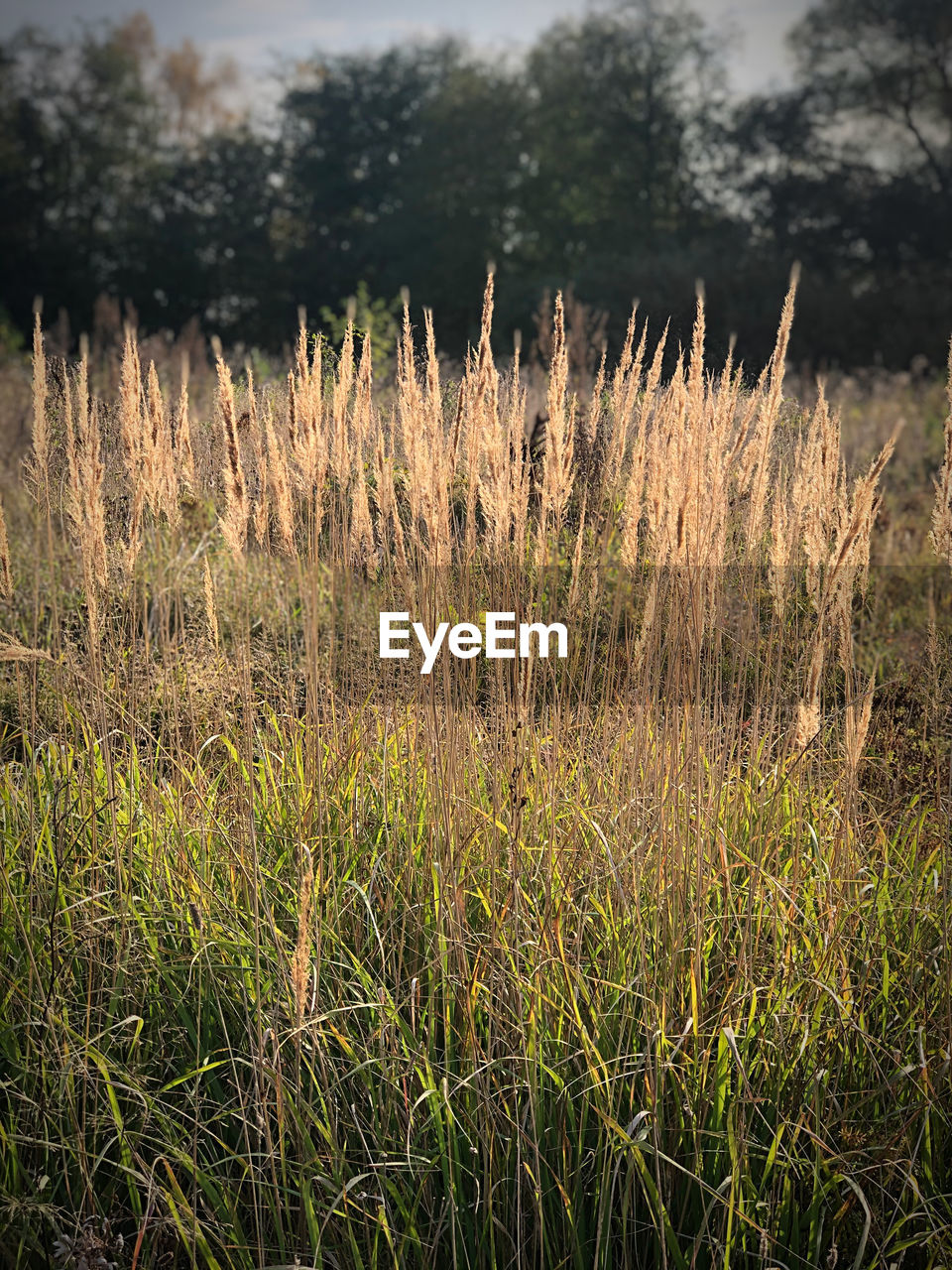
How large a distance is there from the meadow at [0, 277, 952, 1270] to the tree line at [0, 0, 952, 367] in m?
17.3

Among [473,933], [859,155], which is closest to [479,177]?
[859,155]

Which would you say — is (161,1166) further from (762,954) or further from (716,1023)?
(762,954)

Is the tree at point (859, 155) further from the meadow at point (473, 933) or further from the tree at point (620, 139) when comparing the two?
the meadow at point (473, 933)

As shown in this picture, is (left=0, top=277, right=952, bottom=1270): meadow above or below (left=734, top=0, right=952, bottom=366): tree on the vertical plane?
below

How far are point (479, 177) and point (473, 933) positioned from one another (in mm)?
24760

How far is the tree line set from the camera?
2086 cm

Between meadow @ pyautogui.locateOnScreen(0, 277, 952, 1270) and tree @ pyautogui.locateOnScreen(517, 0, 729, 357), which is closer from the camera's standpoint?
meadow @ pyautogui.locateOnScreen(0, 277, 952, 1270)

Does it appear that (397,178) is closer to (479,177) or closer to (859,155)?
(479,177)

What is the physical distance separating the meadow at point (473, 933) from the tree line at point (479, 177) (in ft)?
56.7

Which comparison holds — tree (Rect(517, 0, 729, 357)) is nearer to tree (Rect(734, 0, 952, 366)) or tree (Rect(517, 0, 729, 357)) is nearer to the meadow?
tree (Rect(734, 0, 952, 366))

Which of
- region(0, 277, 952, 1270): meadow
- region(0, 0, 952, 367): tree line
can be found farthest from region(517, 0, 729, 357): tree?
region(0, 277, 952, 1270): meadow

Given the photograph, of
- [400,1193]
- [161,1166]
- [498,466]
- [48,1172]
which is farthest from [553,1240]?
[498,466]

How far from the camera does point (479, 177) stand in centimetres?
2428

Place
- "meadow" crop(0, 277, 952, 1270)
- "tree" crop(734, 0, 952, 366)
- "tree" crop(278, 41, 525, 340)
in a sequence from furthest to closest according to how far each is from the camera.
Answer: "tree" crop(278, 41, 525, 340) < "tree" crop(734, 0, 952, 366) < "meadow" crop(0, 277, 952, 1270)
